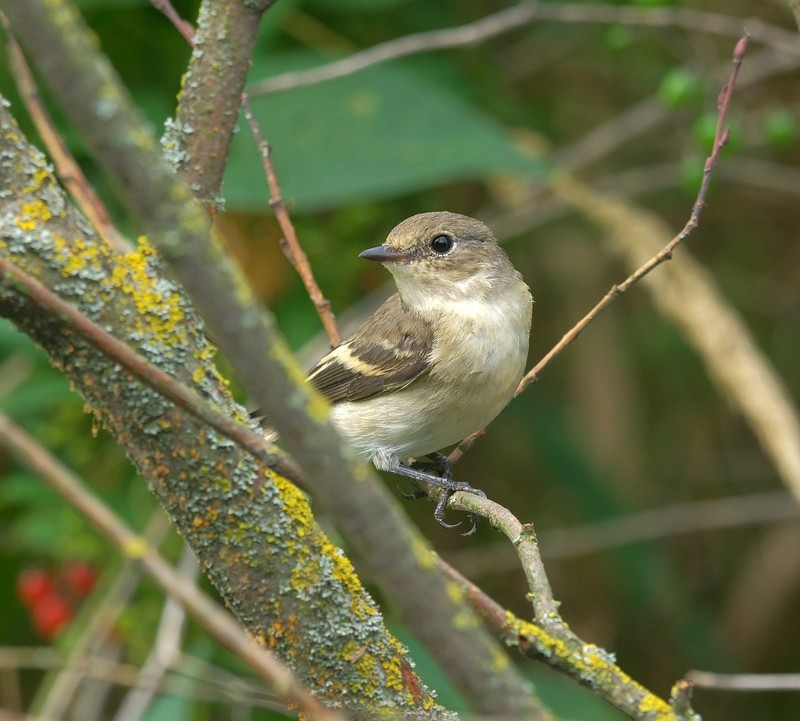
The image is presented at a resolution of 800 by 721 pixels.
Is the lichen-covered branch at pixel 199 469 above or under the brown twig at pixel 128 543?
above

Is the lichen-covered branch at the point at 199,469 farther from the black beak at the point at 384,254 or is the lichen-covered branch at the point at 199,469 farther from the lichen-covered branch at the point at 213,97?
the black beak at the point at 384,254

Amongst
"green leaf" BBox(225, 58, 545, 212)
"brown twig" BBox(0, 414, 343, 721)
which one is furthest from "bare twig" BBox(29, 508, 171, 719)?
"brown twig" BBox(0, 414, 343, 721)

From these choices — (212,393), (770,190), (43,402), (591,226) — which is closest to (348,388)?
(43,402)

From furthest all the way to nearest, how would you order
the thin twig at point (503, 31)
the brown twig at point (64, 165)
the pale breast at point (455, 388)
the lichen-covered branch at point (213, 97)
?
the thin twig at point (503, 31) < the pale breast at point (455, 388) < the brown twig at point (64, 165) < the lichen-covered branch at point (213, 97)

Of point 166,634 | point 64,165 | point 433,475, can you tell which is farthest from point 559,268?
point 64,165

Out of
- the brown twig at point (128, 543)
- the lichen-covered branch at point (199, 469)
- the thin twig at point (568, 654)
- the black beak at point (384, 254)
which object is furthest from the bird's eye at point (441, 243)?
the brown twig at point (128, 543)

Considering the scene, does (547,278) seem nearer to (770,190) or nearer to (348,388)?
(770,190)

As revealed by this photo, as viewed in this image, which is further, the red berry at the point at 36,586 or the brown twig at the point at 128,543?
the red berry at the point at 36,586
